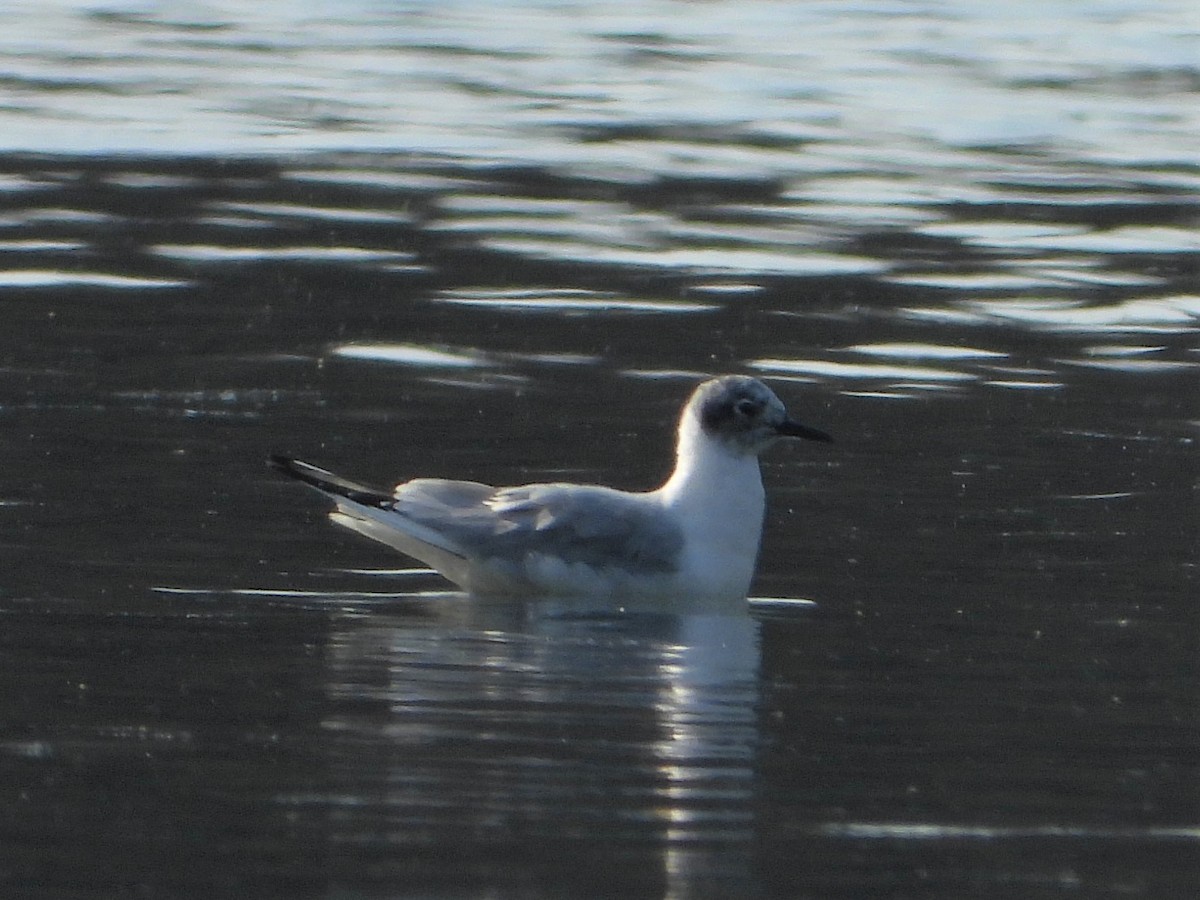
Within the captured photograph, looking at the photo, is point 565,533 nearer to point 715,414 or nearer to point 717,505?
point 717,505

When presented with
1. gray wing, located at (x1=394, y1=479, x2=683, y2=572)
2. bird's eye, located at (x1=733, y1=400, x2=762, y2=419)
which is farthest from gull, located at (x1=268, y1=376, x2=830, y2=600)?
bird's eye, located at (x1=733, y1=400, x2=762, y2=419)

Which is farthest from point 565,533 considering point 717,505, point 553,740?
point 553,740

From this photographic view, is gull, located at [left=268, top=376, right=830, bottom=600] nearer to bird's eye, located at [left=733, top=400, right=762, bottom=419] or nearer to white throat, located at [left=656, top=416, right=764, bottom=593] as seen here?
white throat, located at [left=656, top=416, right=764, bottom=593]

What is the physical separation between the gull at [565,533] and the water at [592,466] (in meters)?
0.18

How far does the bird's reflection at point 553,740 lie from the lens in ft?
23.4

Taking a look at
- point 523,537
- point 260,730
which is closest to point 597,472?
point 523,537

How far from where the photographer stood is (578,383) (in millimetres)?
14141

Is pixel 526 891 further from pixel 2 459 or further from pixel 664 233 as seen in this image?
pixel 664 233

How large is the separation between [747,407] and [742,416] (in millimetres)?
42

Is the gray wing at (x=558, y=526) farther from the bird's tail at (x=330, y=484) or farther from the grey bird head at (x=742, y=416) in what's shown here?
the grey bird head at (x=742, y=416)

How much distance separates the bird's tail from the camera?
1070cm

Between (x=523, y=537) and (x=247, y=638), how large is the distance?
151 centimetres

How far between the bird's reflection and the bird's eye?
94 cm

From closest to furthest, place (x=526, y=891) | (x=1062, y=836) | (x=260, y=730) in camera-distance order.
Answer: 1. (x=526, y=891)
2. (x=1062, y=836)
3. (x=260, y=730)
